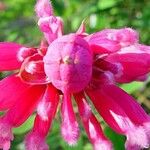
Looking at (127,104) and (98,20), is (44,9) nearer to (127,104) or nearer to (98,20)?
(127,104)

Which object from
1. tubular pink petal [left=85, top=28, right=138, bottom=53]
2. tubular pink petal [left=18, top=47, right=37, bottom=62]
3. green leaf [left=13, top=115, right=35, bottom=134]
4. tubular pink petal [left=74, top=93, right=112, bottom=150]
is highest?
tubular pink petal [left=85, top=28, right=138, bottom=53]

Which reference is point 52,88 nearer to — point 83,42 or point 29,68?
point 29,68

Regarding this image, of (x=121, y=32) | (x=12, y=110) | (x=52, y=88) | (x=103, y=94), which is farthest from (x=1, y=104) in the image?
(x=121, y=32)

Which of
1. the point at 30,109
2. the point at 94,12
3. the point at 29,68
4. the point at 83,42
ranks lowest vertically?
the point at 94,12

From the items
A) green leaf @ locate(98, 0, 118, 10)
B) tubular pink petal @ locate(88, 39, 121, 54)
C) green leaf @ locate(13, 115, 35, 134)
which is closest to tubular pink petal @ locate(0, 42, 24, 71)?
tubular pink petal @ locate(88, 39, 121, 54)

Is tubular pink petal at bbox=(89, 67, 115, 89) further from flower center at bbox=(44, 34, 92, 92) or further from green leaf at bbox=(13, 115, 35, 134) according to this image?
green leaf at bbox=(13, 115, 35, 134)

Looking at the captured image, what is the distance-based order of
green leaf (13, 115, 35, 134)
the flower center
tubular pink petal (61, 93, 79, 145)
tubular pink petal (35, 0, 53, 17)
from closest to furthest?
the flower center → tubular pink petal (61, 93, 79, 145) → tubular pink petal (35, 0, 53, 17) → green leaf (13, 115, 35, 134)
